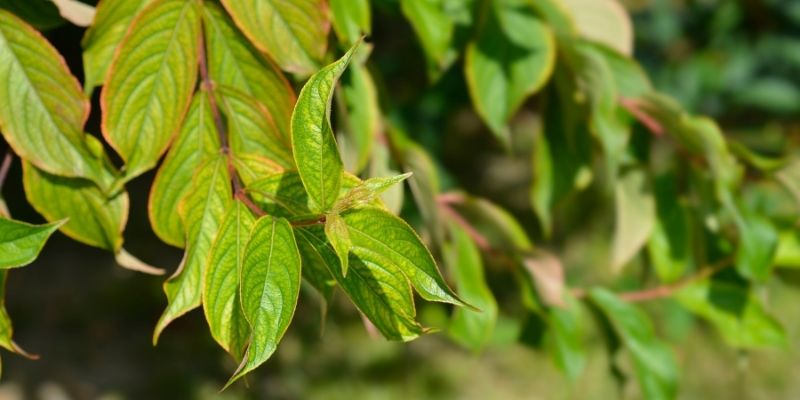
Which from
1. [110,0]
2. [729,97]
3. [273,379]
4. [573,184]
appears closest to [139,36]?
[110,0]

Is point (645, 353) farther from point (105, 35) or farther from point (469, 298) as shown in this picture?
point (105, 35)

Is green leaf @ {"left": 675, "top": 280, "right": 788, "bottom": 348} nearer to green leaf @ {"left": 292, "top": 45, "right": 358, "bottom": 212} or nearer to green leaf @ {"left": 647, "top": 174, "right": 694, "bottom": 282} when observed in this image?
green leaf @ {"left": 647, "top": 174, "right": 694, "bottom": 282}

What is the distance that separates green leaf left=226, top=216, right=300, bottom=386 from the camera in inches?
27.9

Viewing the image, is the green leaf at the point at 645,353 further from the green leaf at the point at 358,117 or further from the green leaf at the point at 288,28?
the green leaf at the point at 288,28

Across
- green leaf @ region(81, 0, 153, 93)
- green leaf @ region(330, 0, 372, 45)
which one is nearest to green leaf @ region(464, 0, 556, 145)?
green leaf @ region(330, 0, 372, 45)

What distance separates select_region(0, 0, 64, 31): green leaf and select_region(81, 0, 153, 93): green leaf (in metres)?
0.06

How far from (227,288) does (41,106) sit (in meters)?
0.31

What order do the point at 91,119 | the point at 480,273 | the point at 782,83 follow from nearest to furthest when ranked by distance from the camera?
the point at 480,273
the point at 91,119
the point at 782,83

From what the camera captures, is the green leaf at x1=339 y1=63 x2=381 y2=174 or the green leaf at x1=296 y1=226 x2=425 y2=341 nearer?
the green leaf at x1=296 y1=226 x2=425 y2=341

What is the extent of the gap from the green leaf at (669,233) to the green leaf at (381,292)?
0.83 meters

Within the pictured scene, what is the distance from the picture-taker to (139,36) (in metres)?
0.95

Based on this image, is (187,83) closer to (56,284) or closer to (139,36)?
(139,36)

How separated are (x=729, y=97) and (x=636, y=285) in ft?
2.42

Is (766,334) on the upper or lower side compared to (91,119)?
lower
